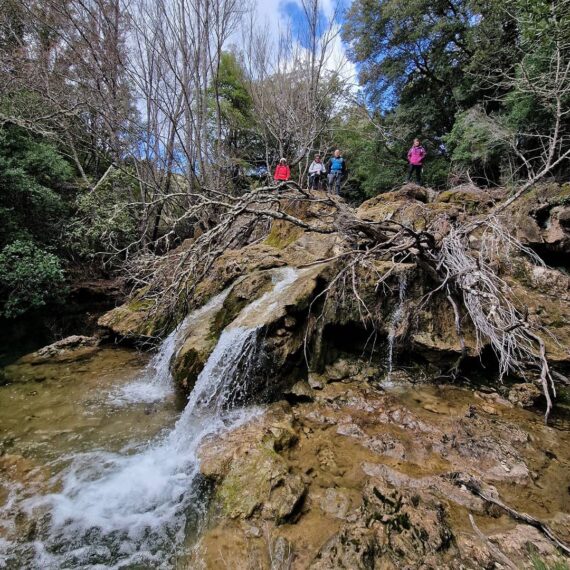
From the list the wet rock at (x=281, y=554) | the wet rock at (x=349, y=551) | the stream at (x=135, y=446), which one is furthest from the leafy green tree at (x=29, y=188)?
the wet rock at (x=349, y=551)

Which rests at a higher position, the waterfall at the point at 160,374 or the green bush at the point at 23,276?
the green bush at the point at 23,276

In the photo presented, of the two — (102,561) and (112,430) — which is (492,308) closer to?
(102,561)

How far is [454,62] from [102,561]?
1380 centimetres

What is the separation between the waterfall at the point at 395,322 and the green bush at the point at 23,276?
675cm

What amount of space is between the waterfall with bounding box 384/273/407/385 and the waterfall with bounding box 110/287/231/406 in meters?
2.86

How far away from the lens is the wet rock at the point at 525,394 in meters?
4.00

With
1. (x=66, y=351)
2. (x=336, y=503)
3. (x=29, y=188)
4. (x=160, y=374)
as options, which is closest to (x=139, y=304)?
(x=66, y=351)

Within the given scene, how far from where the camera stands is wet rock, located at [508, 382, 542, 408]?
4.00m

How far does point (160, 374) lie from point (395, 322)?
367 centimetres

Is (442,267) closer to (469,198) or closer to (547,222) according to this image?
(547,222)

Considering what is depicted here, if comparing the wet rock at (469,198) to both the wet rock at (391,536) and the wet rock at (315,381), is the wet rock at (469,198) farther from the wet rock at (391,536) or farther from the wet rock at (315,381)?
the wet rock at (391,536)

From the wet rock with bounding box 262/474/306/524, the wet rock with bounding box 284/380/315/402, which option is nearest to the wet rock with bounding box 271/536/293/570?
the wet rock with bounding box 262/474/306/524

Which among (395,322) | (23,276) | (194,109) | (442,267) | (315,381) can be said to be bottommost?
(315,381)

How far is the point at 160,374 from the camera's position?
509 centimetres
